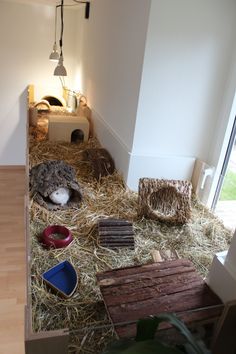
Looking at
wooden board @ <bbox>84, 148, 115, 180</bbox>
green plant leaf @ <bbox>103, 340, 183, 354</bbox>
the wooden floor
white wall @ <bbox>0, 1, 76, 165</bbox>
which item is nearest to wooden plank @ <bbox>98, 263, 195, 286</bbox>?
green plant leaf @ <bbox>103, 340, 183, 354</bbox>

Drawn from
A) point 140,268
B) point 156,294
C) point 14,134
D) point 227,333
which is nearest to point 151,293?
point 156,294

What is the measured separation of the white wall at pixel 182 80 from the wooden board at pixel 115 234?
1.82 ft

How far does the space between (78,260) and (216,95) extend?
50.3 inches

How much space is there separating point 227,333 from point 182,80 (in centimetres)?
136

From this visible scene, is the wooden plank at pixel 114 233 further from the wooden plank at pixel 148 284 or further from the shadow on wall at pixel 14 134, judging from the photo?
the shadow on wall at pixel 14 134

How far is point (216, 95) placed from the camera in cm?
183

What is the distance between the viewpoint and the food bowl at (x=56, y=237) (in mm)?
1333

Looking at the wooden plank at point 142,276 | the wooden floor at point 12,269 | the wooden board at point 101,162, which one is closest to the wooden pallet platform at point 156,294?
the wooden plank at point 142,276

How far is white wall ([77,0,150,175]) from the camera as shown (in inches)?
71.1

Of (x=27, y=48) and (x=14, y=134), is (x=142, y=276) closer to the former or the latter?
(x=27, y=48)

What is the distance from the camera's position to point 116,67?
218cm

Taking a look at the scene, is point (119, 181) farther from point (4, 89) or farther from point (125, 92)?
point (4, 89)

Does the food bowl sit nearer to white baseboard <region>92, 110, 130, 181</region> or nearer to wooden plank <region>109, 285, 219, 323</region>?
wooden plank <region>109, 285, 219, 323</region>

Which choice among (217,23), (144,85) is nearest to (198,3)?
(217,23)
